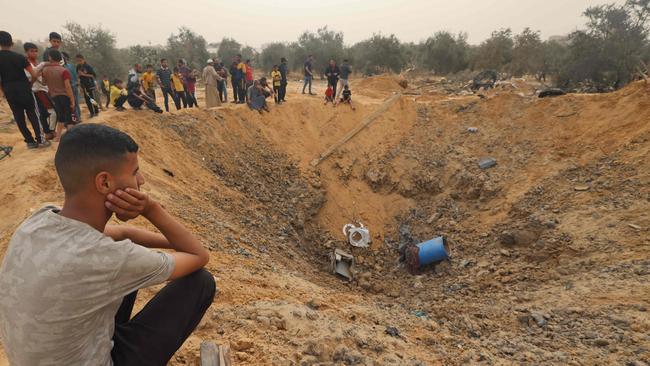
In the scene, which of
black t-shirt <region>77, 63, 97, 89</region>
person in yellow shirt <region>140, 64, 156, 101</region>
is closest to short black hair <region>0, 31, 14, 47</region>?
black t-shirt <region>77, 63, 97, 89</region>

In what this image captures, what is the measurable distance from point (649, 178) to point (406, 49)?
1112 inches

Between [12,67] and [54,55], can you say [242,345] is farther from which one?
[54,55]

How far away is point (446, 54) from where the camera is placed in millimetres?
26969

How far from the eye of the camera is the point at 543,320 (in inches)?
166

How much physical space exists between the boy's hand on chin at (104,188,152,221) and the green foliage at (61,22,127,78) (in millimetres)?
18990

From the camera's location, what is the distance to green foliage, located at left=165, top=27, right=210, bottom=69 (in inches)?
1154

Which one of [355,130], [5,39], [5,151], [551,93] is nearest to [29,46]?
[5,39]

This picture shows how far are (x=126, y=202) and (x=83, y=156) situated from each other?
258 millimetres

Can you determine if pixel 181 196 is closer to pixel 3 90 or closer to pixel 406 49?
pixel 3 90

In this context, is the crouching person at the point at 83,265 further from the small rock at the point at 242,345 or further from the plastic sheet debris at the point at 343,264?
the plastic sheet debris at the point at 343,264

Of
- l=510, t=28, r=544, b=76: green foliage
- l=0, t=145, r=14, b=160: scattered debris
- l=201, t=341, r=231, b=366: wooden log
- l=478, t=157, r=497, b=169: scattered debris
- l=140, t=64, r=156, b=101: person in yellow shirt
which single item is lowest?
l=201, t=341, r=231, b=366: wooden log

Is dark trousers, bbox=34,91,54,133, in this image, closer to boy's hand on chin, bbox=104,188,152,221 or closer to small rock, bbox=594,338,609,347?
boy's hand on chin, bbox=104,188,152,221

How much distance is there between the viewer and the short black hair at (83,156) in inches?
59.2

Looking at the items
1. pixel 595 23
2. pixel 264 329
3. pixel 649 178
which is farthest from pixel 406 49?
pixel 264 329
